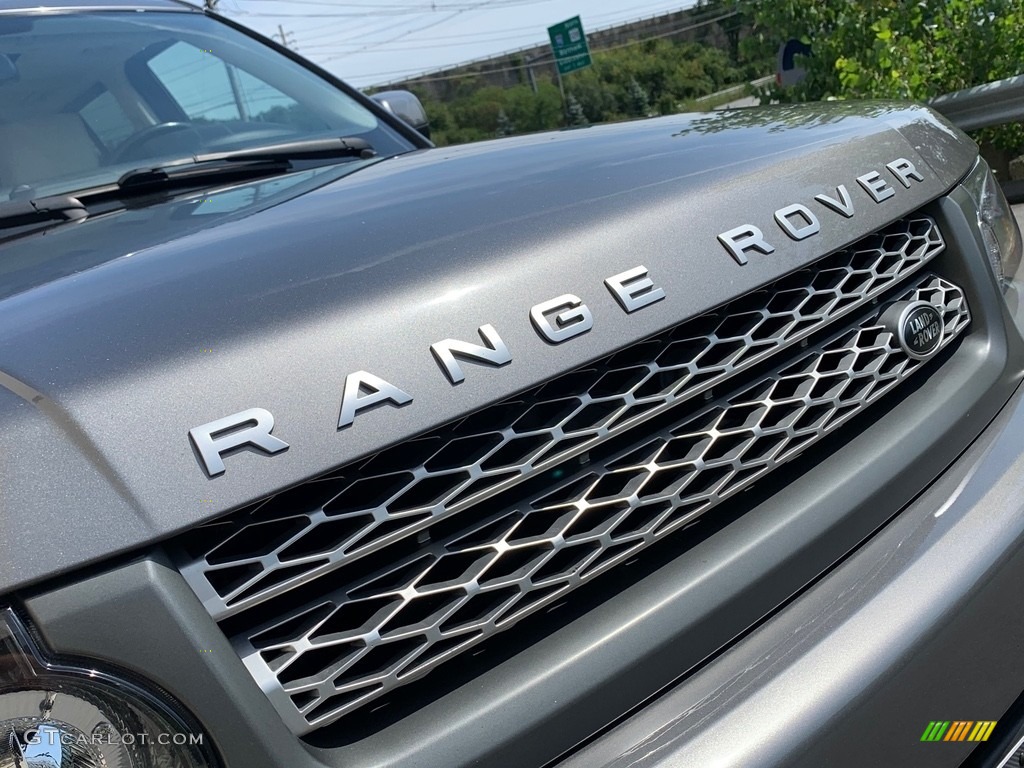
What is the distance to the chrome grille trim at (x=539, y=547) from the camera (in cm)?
99

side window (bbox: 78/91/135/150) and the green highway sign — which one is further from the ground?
the green highway sign

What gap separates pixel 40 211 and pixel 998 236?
203 cm

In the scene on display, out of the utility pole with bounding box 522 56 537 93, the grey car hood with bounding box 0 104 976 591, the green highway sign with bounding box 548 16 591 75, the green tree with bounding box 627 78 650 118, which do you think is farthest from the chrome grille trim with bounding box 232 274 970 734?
the green tree with bounding box 627 78 650 118

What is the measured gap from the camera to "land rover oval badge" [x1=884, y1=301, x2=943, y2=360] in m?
1.50

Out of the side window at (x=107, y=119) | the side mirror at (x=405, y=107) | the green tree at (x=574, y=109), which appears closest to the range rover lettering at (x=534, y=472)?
the side window at (x=107, y=119)

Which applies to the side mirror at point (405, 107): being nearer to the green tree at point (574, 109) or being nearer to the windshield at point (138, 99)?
the windshield at point (138, 99)

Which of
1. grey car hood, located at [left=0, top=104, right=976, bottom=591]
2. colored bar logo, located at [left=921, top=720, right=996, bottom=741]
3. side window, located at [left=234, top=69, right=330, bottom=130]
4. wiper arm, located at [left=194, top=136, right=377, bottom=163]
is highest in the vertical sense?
side window, located at [left=234, top=69, right=330, bottom=130]

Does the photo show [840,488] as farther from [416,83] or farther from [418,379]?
[416,83]

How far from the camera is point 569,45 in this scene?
104 ft

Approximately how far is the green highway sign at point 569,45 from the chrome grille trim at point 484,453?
106 feet

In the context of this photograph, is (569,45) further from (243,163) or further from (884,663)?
(884,663)

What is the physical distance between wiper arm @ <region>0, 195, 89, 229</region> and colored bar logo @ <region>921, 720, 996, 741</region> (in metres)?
1.87

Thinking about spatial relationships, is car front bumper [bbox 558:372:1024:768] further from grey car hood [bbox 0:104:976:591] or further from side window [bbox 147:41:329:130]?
side window [bbox 147:41:329:130]

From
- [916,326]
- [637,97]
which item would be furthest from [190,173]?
[637,97]
